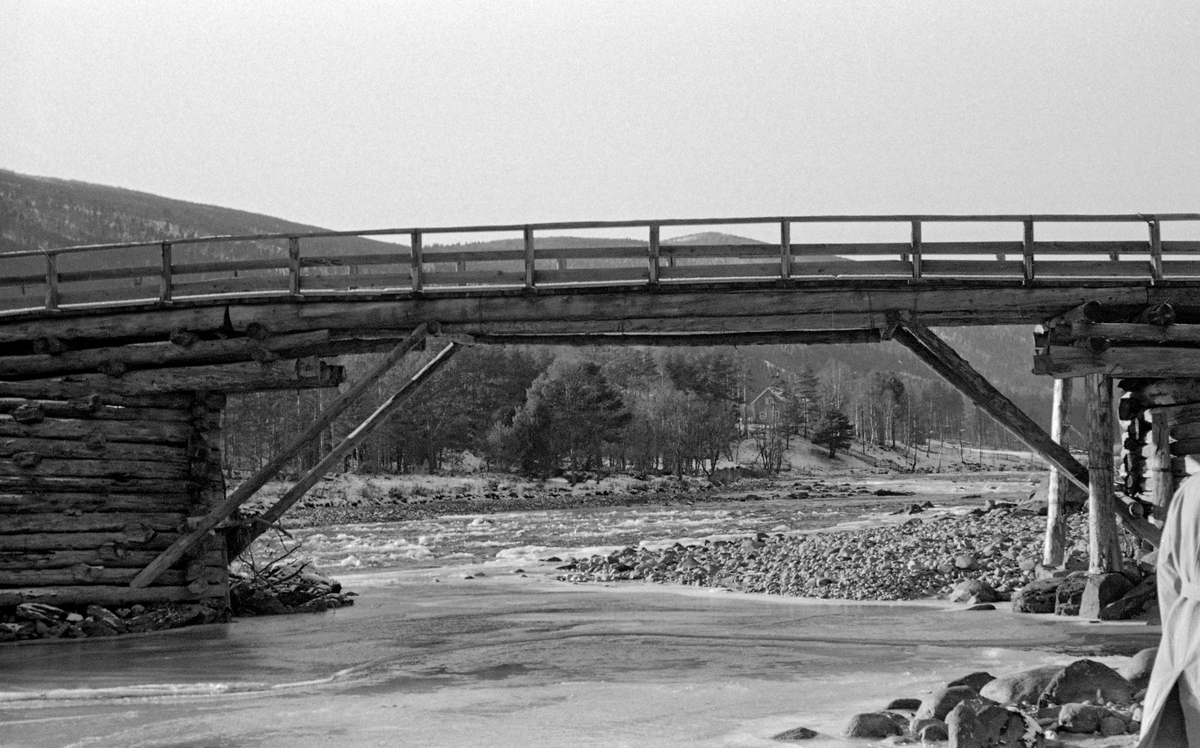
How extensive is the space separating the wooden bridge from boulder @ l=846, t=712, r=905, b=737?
8.26 metres

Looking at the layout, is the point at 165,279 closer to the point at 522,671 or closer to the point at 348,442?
the point at 348,442

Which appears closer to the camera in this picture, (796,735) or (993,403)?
(796,735)

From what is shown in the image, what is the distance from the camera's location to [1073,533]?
22938mm

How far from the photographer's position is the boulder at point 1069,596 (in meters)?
17.3

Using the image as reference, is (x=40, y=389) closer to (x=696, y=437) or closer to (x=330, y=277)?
(x=330, y=277)

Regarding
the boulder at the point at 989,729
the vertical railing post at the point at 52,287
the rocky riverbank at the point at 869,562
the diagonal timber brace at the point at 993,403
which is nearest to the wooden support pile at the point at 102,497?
the vertical railing post at the point at 52,287

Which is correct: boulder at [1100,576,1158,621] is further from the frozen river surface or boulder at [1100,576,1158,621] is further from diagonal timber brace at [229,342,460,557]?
diagonal timber brace at [229,342,460,557]

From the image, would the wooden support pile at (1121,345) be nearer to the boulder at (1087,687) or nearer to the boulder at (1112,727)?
the boulder at (1087,687)

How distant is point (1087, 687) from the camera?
1053 cm

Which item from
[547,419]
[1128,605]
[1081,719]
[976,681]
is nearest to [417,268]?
[976,681]

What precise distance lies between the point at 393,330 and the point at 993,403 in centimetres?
851

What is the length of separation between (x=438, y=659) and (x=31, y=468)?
694 cm

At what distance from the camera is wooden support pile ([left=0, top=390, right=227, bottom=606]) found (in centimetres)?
1741

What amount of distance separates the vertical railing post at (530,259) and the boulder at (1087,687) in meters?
8.84
